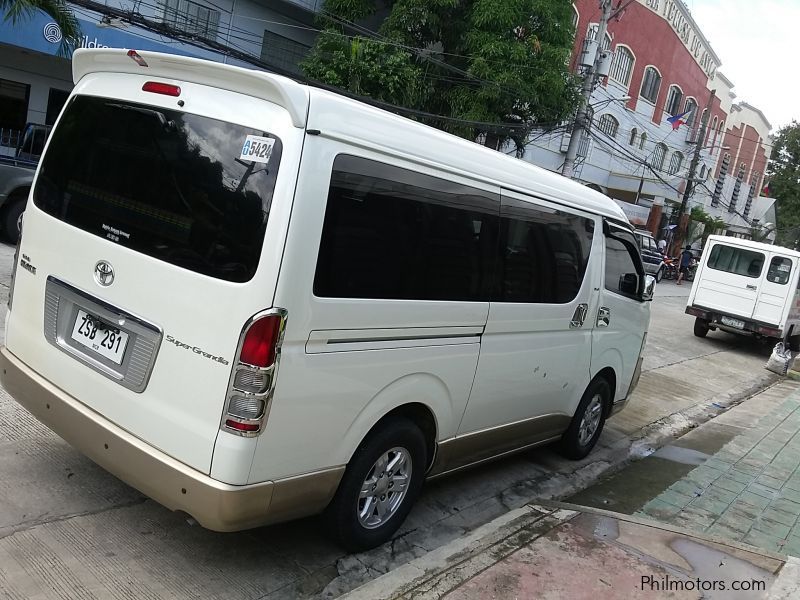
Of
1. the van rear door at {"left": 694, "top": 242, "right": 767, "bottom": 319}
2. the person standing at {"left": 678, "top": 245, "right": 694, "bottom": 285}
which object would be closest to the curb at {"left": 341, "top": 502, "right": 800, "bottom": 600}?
the van rear door at {"left": 694, "top": 242, "right": 767, "bottom": 319}

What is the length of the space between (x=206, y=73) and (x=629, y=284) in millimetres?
3979

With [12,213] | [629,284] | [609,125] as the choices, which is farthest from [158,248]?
[609,125]

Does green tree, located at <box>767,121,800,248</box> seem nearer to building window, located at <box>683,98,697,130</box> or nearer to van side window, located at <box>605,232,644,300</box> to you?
building window, located at <box>683,98,697,130</box>

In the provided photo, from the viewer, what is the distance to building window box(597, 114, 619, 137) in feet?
96.4

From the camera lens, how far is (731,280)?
46.7 ft

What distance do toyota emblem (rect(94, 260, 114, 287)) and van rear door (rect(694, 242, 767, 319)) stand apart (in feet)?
45.1

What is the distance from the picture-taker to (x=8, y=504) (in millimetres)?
3357

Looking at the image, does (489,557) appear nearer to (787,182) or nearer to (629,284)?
(629,284)

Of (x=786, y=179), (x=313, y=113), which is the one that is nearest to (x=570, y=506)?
(x=313, y=113)

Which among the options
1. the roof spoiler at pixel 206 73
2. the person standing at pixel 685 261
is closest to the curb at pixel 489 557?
the roof spoiler at pixel 206 73

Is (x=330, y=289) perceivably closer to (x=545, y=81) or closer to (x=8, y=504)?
(x=8, y=504)

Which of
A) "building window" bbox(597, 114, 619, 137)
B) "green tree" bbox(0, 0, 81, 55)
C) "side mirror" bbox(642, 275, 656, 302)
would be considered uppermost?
"building window" bbox(597, 114, 619, 137)

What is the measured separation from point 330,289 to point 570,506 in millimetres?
2487

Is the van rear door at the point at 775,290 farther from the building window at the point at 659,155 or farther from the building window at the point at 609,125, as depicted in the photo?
the building window at the point at 659,155
